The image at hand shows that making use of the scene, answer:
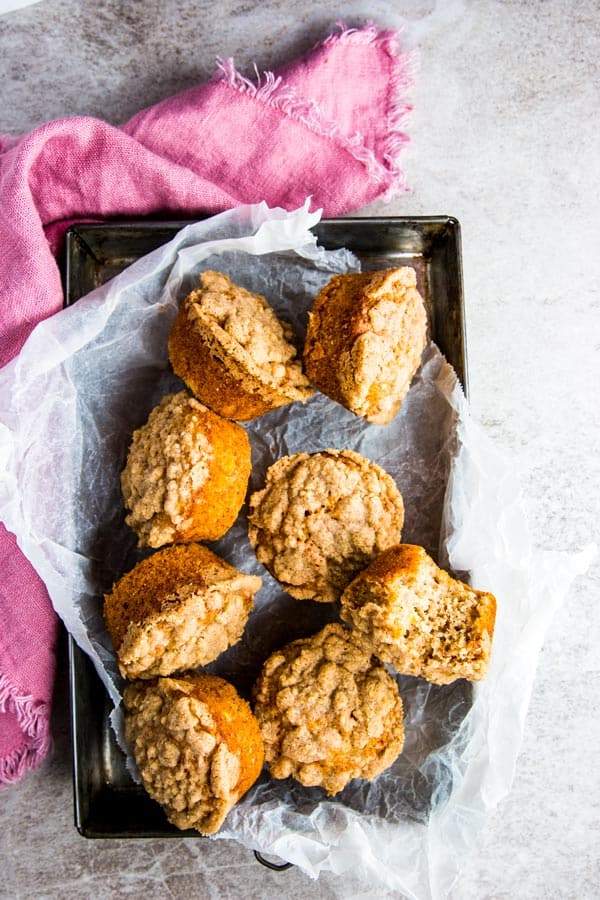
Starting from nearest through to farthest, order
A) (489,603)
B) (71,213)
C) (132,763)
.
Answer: (489,603) → (132,763) → (71,213)

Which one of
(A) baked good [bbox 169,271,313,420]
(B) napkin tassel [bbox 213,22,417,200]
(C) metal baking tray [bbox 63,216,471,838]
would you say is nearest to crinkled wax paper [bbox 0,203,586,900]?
(C) metal baking tray [bbox 63,216,471,838]

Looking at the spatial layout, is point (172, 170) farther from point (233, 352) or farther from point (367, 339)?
point (367, 339)

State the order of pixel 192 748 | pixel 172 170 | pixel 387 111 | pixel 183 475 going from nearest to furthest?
1. pixel 192 748
2. pixel 183 475
3. pixel 172 170
4. pixel 387 111

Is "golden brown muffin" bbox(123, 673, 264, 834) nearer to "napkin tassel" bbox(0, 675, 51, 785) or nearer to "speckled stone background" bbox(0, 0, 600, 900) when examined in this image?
"napkin tassel" bbox(0, 675, 51, 785)

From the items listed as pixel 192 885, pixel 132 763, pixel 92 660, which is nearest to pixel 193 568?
pixel 92 660

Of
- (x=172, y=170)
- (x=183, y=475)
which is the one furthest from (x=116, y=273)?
(x=183, y=475)

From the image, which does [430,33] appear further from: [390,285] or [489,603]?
[489,603]
